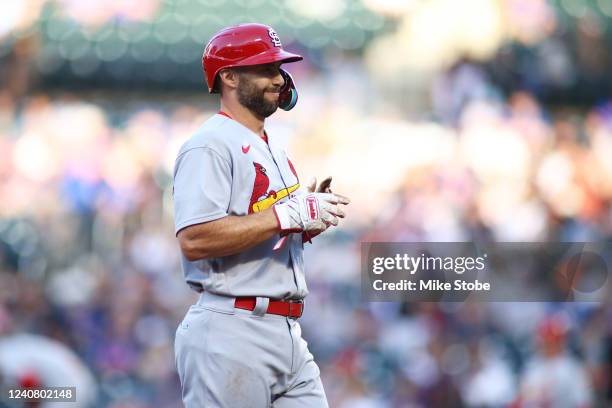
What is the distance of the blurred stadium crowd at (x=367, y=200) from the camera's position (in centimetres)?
660

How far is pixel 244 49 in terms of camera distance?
9.32 ft

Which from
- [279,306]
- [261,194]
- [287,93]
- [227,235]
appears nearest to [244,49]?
[287,93]

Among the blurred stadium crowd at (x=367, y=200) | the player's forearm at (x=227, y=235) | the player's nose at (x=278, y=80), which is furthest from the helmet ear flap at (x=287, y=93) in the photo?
the blurred stadium crowd at (x=367, y=200)

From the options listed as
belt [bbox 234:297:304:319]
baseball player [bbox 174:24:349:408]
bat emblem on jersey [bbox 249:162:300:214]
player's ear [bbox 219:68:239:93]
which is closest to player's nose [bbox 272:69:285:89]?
baseball player [bbox 174:24:349:408]

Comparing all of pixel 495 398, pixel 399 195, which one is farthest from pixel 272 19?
pixel 495 398

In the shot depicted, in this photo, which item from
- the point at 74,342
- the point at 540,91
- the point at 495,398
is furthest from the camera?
the point at 540,91

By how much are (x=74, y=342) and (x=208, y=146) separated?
4.72m

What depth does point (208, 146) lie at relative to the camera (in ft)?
8.86

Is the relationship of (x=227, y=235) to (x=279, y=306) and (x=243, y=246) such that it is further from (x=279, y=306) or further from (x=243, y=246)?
(x=279, y=306)

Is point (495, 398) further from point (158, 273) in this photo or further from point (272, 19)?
point (272, 19)

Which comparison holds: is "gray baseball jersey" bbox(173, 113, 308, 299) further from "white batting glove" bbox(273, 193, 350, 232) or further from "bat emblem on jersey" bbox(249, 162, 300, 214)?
"white batting glove" bbox(273, 193, 350, 232)

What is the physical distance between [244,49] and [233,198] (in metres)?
0.44

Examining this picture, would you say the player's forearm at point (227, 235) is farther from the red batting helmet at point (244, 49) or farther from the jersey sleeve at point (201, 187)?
the red batting helmet at point (244, 49)

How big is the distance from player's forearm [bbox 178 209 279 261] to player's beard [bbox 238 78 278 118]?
0.39m
